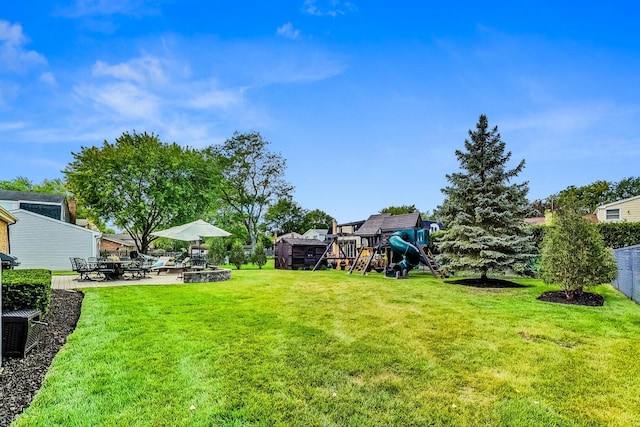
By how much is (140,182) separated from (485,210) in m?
24.5

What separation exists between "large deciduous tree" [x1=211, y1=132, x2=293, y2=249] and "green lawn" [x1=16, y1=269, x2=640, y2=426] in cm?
2876

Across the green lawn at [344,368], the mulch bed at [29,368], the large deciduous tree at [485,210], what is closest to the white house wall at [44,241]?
the green lawn at [344,368]

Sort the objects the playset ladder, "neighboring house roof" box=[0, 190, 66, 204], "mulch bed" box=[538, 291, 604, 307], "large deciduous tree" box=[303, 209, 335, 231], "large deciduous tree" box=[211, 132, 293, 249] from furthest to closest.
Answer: "large deciduous tree" box=[303, 209, 335, 231]
"large deciduous tree" box=[211, 132, 293, 249]
"neighboring house roof" box=[0, 190, 66, 204]
the playset ladder
"mulch bed" box=[538, 291, 604, 307]

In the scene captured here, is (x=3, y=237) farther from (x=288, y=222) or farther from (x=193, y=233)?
(x=288, y=222)

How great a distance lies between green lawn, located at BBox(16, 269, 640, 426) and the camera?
3.12 meters

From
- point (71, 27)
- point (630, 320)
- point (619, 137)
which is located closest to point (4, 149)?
point (71, 27)

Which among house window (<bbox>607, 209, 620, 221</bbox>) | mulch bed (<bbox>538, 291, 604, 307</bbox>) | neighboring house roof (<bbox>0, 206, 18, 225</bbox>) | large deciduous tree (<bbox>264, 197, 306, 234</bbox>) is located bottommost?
mulch bed (<bbox>538, 291, 604, 307</bbox>)

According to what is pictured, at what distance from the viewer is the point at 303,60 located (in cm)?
1425

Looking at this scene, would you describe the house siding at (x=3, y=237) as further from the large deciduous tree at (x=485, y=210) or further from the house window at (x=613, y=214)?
the house window at (x=613, y=214)

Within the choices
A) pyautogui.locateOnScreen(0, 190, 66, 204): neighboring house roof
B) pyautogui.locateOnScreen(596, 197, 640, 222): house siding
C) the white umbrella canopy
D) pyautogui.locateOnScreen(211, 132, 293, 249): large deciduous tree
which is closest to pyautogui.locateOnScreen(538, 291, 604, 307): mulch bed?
the white umbrella canopy

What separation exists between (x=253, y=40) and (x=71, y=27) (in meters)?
6.37

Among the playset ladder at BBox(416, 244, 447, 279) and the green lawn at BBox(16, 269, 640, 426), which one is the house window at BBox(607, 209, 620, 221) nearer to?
the playset ladder at BBox(416, 244, 447, 279)

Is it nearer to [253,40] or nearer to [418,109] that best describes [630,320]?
[418,109]

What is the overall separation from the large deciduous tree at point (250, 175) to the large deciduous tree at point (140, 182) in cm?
686
